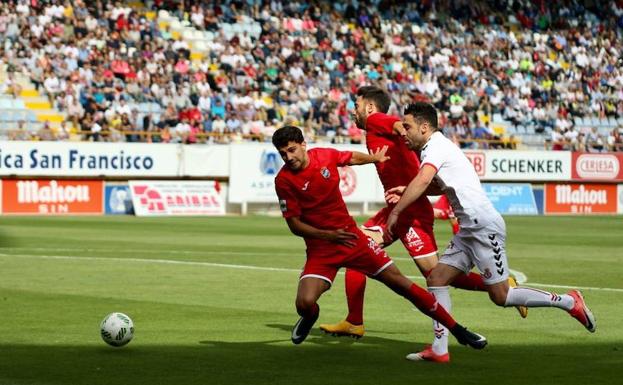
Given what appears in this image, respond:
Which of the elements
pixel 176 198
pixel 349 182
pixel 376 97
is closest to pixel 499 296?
pixel 376 97

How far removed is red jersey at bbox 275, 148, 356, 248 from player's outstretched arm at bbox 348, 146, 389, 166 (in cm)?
33

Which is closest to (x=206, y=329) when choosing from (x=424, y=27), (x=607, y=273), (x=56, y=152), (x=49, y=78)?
(x=607, y=273)

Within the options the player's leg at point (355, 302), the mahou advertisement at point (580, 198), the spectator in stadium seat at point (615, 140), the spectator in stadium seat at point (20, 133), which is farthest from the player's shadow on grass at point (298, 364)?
the spectator in stadium seat at point (615, 140)

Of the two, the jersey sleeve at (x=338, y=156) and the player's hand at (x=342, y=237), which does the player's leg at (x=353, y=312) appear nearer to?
the player's hand at (x=342, y=237)

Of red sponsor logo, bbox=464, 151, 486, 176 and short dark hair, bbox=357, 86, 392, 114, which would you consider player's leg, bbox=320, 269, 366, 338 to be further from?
red sponsor logo, bbox=464, 151, 486, 176

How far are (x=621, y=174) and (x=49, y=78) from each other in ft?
72.5

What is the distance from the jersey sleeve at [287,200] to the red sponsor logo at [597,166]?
125ft

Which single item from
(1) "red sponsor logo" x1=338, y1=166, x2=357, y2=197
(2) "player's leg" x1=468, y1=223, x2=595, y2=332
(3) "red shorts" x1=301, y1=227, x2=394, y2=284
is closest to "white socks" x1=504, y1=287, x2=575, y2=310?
(2) "player's leg" x1=468, y1=223, x2=595, y2=332

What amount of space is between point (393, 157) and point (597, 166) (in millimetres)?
37130

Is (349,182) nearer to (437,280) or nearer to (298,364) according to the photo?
(437,280)

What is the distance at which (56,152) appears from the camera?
126ft

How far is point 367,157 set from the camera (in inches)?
442

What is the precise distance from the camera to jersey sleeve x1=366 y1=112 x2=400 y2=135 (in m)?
12.1

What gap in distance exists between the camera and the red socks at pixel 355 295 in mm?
11891
